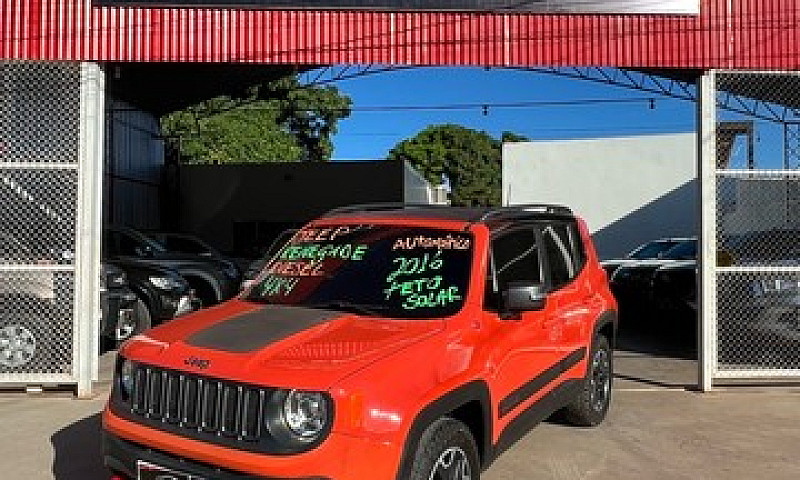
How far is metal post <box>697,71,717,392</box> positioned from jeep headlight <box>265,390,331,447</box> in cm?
594

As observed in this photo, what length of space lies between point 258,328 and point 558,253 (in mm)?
2645

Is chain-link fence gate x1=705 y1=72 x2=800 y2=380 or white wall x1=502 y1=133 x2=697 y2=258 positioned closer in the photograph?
chain-link fence gate x1=705 y1=72 x2=800 y2=380

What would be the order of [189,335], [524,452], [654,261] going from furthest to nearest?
[654,261] < [524,452] < [189,335]

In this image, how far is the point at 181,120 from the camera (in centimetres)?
3303

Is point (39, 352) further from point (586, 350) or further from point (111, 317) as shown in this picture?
point (586, 350)

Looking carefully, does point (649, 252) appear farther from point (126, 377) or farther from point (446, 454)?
point (126, 377)

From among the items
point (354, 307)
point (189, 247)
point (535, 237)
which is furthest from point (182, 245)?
point (354, 307)

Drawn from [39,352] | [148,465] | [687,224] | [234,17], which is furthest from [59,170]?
[687,224]

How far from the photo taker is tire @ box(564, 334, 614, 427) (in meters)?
6.30

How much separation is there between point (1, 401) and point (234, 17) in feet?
14.2

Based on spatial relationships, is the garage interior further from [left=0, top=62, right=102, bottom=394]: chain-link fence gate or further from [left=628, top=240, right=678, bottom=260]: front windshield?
[left=628, top=240, right=678, bottom=260]: front windshield

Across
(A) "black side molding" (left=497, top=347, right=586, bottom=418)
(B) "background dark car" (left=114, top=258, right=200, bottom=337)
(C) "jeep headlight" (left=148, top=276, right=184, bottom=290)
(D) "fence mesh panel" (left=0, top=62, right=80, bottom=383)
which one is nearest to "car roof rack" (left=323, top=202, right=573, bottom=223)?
(A) "black side molding" (left=497, top=347, right=586, bottom=418)

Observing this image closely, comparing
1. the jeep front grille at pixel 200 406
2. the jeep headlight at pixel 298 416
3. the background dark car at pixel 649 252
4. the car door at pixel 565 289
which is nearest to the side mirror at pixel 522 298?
the car door at pixel 565 289

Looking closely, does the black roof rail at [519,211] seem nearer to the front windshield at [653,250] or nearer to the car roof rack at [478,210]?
the car roof rack at [478,210]
